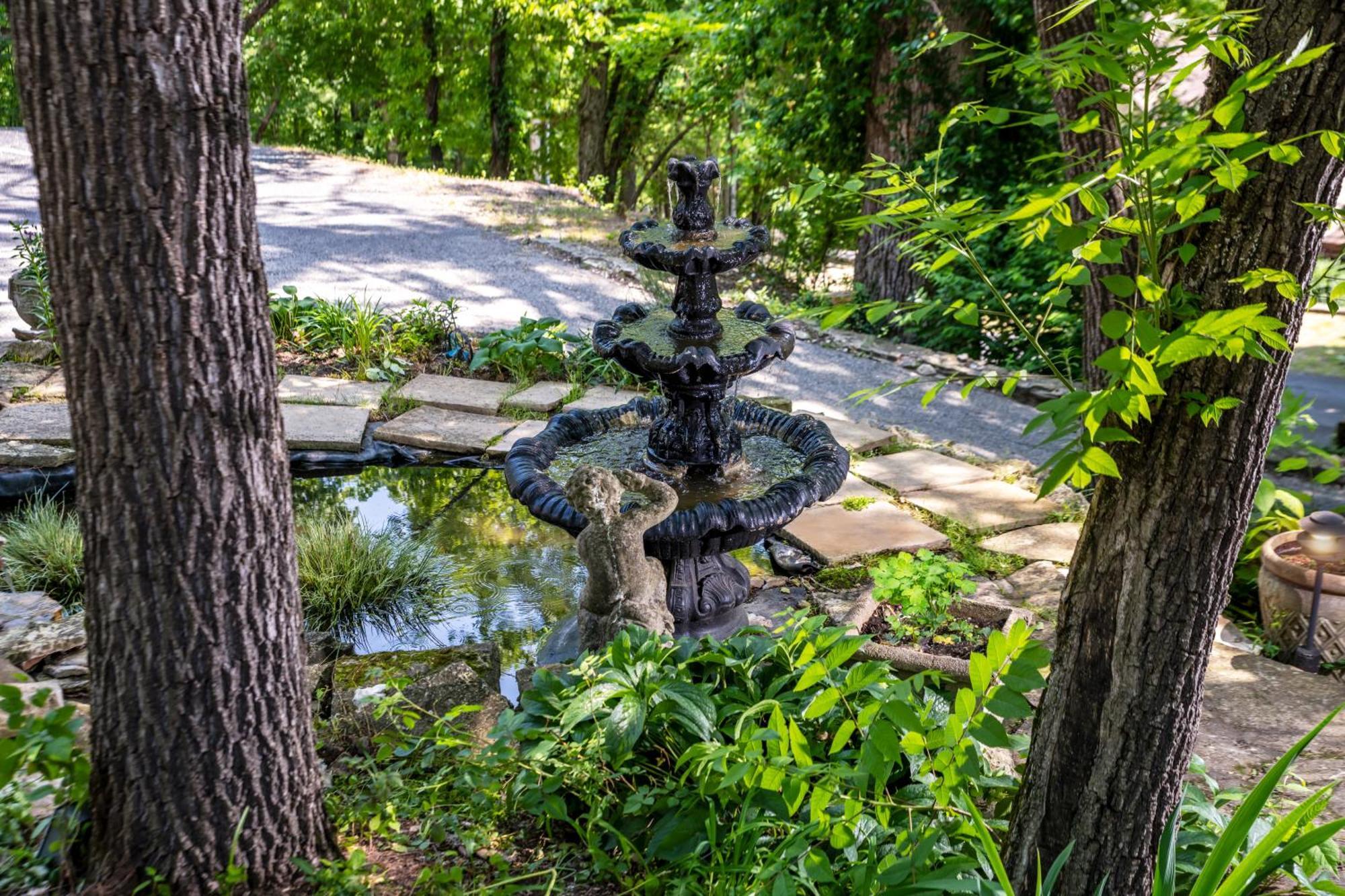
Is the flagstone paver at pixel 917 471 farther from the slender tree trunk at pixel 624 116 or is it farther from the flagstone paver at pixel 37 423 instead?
the slender tree trunk at pixel 624 116

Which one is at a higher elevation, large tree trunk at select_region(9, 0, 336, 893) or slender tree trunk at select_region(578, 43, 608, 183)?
slender tree trunk at select_region(578, 43, 608, 183)

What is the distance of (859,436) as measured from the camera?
5.83m

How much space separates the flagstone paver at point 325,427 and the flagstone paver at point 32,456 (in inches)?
41.6

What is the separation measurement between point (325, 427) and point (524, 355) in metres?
1.46

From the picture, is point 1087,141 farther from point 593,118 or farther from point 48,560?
point 593,118

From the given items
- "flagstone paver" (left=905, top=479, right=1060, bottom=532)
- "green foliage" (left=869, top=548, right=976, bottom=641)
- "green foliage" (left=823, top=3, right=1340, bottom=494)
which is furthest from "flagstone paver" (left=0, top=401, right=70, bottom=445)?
"green foliage" (left=823, top=3, right=1340, bottom=494)

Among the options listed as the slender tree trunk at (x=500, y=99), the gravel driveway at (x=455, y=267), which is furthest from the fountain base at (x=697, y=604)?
the slender tree trunk at (x=500, y=99)

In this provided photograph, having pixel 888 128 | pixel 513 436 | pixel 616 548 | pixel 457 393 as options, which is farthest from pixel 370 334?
pixel 888 128

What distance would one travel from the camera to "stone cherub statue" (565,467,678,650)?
3027mm

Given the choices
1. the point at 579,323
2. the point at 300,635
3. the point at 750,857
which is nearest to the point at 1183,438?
the point at 750,857

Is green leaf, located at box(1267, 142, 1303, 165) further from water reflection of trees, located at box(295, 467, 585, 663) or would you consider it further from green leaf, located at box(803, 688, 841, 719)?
water reflection of trees, located at box(295, 467, 585, 663)

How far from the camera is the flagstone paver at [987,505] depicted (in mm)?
4715

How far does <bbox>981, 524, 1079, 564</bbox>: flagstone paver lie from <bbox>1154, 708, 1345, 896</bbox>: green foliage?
2.18 m

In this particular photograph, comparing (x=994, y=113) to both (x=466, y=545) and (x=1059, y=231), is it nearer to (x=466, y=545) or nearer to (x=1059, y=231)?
(x=1059, y=231)
